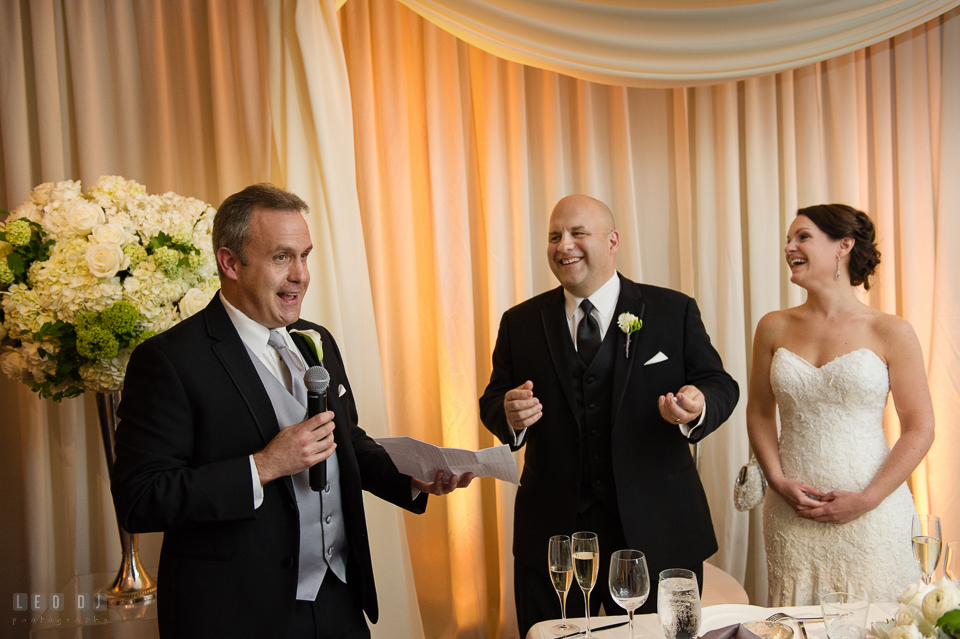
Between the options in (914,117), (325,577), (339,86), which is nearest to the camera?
(325,577)

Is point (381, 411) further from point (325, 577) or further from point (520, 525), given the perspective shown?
point (325, 577)

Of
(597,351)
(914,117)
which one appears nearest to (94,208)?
(597,351)

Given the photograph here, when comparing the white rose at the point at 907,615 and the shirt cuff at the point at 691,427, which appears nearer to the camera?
the white rose at the point at 907,615

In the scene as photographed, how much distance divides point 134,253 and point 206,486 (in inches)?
38.3

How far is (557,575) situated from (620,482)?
73 cm

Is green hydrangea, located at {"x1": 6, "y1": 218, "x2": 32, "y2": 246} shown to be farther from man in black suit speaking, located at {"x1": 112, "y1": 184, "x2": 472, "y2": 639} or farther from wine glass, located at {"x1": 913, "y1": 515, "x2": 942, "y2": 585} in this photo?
wine glass, located at {"x1": 913, "y1": 515, "x2": 942, "y2": 585}

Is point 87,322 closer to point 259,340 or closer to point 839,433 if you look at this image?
point 259,340

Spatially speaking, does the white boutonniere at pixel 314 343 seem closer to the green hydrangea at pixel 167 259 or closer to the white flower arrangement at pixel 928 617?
the green hydrangea at pixel 167 259

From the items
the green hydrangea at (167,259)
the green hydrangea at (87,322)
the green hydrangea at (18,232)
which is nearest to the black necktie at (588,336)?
the green hydrangea at (167,259)

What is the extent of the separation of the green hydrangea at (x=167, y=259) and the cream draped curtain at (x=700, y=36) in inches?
68.4

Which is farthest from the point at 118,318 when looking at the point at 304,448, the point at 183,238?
the point at 304,448

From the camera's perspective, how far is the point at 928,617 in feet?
4.24

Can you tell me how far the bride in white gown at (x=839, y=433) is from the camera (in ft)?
8.63

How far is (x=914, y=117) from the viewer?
12.5 ft
